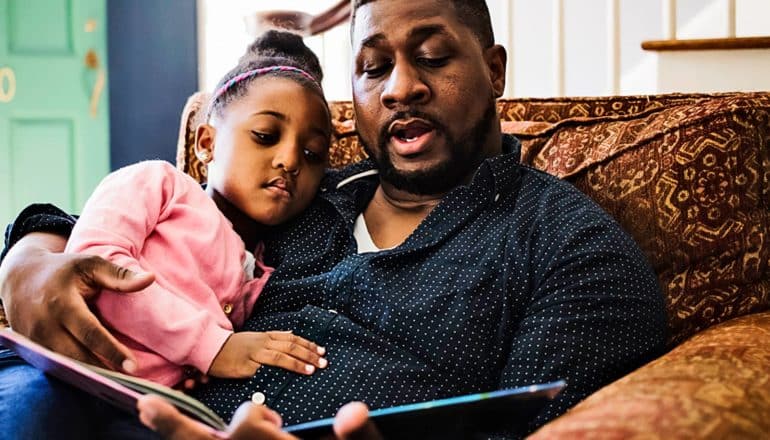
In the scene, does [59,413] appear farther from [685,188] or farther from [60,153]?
[60,153]

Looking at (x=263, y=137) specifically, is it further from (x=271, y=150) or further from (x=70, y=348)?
(x=70, y=348)

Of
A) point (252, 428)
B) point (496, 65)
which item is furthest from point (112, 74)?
point (252, 428)

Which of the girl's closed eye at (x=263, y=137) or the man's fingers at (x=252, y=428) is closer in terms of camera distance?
the man's fingers at (x=252, y=428)

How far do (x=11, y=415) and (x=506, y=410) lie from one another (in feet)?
2.14

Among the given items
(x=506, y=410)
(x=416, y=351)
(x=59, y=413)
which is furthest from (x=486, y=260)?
Result: (x=59, y=413)

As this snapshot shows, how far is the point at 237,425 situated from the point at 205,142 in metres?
0.88

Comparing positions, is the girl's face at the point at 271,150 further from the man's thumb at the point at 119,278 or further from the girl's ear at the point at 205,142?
the man's thumb at the point at 119,278

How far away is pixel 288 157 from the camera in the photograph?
1479 millimetres

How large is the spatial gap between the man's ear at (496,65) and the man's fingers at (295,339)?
57cm

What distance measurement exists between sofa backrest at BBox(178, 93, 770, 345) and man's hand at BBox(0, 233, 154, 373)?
0.78 meters

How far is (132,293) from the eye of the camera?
1.21m

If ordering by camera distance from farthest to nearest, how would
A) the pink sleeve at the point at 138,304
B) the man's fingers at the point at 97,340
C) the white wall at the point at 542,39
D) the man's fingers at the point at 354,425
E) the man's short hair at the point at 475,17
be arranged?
the white wall at the point at 542,39 < the man's short hair at the point at 475,17 < the pink sleeve at the point at 138,304 < the man's fingers at the point at 97,340 < the man's fingers at the point at 354,425

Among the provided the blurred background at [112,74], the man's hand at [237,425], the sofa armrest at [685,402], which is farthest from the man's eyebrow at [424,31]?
the blurred background at [112,74]

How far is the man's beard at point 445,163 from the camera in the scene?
56.5 inches
